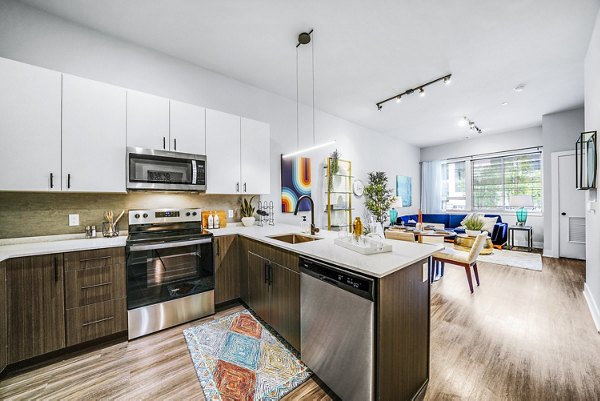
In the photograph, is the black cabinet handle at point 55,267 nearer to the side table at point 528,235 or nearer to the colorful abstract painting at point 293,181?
the colorful abstract painting at point 293,181

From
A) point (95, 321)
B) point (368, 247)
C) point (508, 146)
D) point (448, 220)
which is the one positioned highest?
point (508, 146)

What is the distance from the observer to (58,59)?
2.17m

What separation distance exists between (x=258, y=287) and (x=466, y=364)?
1876 mm

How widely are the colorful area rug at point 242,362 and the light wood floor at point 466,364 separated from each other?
0.30ft

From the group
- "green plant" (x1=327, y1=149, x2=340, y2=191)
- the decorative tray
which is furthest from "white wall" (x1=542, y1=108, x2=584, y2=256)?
the decorative tray

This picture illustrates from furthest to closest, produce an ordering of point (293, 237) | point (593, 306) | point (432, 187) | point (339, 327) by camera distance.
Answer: point (432, 187) < point (293, 237) < point (593, 306) < point (339, 327)

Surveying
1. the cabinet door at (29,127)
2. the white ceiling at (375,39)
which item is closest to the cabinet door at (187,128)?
the white ceiling at (375,39)

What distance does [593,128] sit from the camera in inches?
98.3

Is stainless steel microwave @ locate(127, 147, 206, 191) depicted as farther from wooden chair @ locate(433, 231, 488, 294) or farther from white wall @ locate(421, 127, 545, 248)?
white wall @ locate(421, 127, 545, 248)

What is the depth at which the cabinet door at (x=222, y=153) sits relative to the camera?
271 cm

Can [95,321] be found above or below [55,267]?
below

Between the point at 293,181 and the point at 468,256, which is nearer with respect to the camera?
the point at 468,256

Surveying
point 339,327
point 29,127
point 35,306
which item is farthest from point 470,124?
point 35,306

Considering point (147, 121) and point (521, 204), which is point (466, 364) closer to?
point (147, 121)
